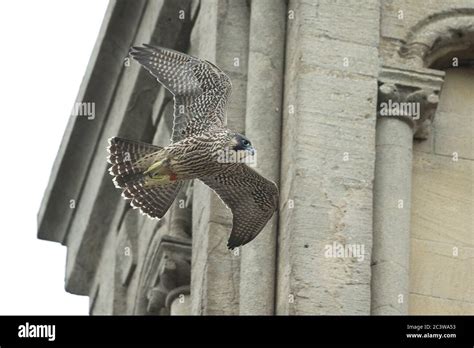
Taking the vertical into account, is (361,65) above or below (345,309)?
above

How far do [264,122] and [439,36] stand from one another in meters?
1.56

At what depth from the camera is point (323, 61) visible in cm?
3089

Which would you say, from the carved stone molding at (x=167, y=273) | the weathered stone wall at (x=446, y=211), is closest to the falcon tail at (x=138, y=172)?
the weathered stone wall at (x=446, y=211)

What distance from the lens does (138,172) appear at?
28.7m

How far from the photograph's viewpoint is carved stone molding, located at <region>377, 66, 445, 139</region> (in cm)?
3094

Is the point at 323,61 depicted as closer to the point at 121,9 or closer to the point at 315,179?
the point at 315,179

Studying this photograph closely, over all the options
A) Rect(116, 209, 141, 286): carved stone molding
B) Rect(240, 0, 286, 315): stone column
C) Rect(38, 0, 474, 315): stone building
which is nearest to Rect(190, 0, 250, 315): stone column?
Rect(38, 0, 474, 315): stone building

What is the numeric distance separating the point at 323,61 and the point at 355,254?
1.69m

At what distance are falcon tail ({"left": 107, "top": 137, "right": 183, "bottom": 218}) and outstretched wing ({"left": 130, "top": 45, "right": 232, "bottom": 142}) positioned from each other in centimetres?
38

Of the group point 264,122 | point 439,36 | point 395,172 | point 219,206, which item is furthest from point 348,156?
point 439,36

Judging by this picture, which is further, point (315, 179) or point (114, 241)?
point (114, 241)

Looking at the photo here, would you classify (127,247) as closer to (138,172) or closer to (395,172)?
(395,172)
